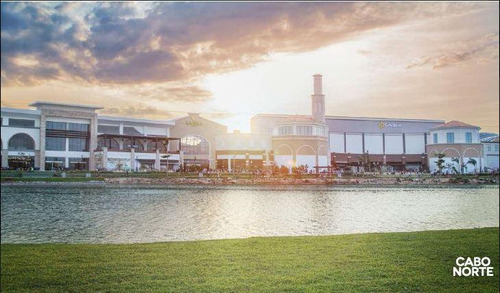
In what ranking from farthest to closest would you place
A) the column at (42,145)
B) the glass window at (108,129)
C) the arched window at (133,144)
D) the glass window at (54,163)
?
1. the glass window at (108,129)
2. the arched window at (133,144)
3. the glass window at (54,163)
4. the column at (42,145)

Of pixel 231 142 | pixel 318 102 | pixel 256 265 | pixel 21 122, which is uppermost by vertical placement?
pixel 318 102

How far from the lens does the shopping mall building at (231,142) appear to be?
2596 inches

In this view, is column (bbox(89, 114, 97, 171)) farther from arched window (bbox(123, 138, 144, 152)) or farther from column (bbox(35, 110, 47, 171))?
column (bbox(35, 110, 47, 171))

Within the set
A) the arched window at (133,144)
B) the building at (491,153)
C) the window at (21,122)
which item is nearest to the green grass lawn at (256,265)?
the window at (21,122)

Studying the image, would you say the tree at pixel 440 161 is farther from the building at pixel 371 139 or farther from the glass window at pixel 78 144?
the glass window at pixel 78 144

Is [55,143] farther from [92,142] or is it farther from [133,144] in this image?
[133,144]

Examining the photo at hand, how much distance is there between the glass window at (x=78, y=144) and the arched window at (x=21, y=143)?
19.5 feet

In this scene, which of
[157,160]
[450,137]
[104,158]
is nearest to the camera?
[104,158]

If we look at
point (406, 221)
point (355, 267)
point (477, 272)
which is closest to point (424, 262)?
point (477, 272)

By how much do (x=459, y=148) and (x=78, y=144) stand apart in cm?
6836

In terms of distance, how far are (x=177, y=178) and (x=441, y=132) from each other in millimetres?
54716

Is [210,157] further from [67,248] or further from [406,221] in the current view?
[67,248]

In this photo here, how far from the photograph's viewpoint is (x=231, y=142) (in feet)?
273

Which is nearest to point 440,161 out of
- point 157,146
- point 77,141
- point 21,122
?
point 157,146
